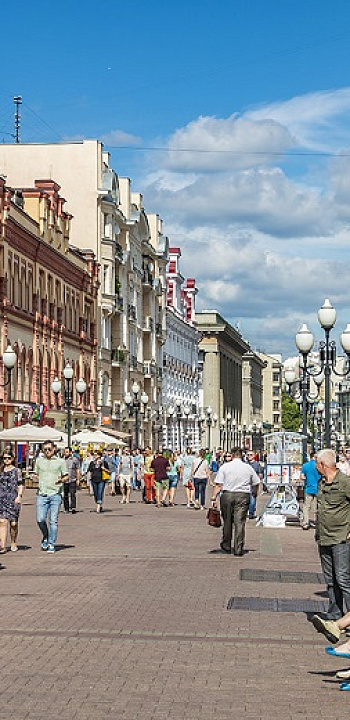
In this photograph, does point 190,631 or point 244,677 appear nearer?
point 244,677

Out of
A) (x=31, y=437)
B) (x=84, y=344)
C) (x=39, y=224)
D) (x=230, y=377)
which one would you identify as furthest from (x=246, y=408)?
(x=31, y=437)

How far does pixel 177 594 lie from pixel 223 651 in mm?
4183

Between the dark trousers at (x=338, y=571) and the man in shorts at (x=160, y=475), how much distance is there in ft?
80.2

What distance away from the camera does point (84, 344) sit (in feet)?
232

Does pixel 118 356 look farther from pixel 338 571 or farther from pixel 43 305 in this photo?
pixel 338 571

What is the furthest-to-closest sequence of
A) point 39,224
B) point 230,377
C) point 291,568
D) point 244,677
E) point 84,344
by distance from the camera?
1. point 230,377
2. point 84,344
3. point 39,224
4. point 291,568
5. point 244,677

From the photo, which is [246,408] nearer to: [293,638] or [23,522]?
[23,522]

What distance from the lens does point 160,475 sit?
37.2 meters

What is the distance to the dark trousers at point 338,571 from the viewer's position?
449 inches

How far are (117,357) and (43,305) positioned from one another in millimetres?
17968

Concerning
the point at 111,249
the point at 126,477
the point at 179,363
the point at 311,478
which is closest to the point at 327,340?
the point at 311,478

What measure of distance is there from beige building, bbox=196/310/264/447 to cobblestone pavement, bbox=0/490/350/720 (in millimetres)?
100989

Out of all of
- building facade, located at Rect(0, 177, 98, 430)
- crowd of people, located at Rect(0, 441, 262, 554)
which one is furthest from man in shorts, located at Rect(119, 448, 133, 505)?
building facade, located at Rect(0, 177, 98, 430)

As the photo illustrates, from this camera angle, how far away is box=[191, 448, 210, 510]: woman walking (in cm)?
3622
